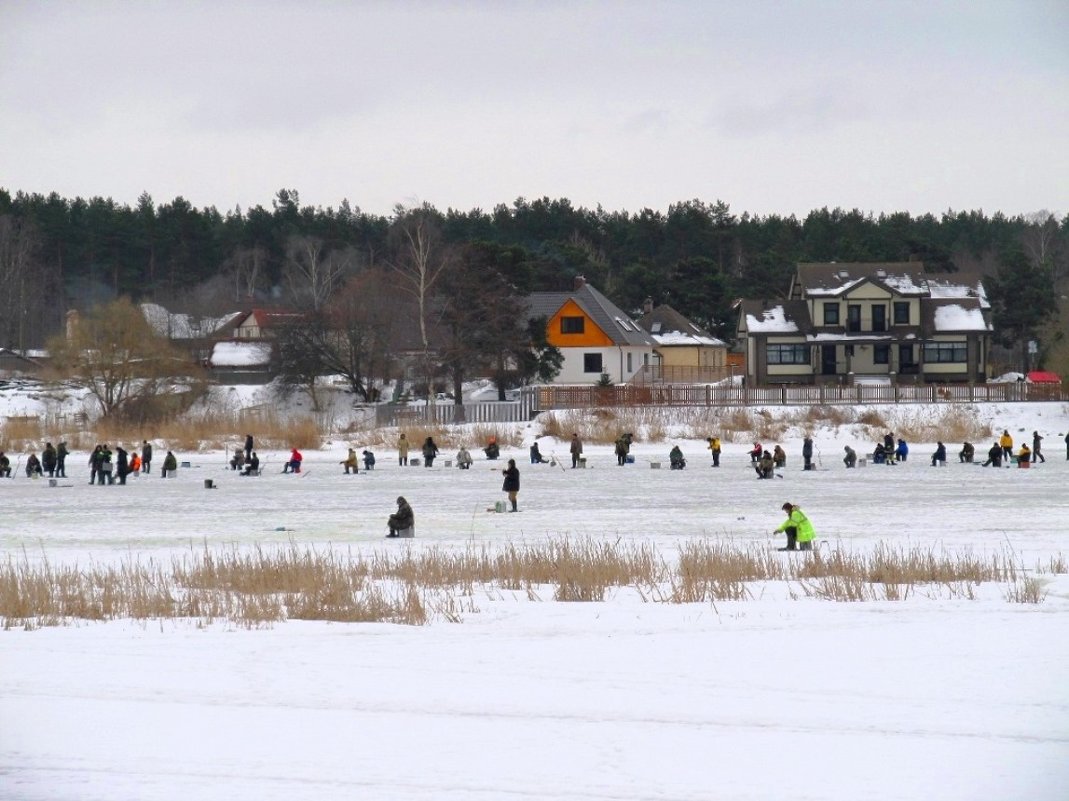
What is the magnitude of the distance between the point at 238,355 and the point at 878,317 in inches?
1567

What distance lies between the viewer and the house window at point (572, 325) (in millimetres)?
71750

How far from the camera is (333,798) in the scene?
8.23 meters

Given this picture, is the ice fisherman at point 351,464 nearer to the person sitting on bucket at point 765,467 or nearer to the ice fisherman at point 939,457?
the person sitting on bucket at point 765,467

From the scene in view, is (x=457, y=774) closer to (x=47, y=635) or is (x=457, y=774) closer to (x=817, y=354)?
(x=47, y=635)

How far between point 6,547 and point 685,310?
68.9 meters

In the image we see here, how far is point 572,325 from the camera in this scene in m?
71.9

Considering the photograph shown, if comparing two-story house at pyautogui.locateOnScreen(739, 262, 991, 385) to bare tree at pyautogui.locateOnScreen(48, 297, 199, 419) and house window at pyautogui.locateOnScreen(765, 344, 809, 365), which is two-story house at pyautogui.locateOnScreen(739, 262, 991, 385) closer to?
house window at pyautogui.locateOnScreen(765, 344, 809, 365)

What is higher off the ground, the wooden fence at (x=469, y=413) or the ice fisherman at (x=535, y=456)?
the wooden fence at (x=469, y=413)

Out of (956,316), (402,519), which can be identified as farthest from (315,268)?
(402,519)

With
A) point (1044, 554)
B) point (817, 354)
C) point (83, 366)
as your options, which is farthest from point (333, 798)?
point (817, 354)

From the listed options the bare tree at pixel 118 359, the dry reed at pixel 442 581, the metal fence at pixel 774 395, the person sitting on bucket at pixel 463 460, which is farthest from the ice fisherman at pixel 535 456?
the dry reed at pixel 442 581

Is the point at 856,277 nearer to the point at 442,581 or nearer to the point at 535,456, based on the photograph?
the point at 535,456

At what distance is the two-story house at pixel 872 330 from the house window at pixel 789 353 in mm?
55

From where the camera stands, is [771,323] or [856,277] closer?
[771,323]
